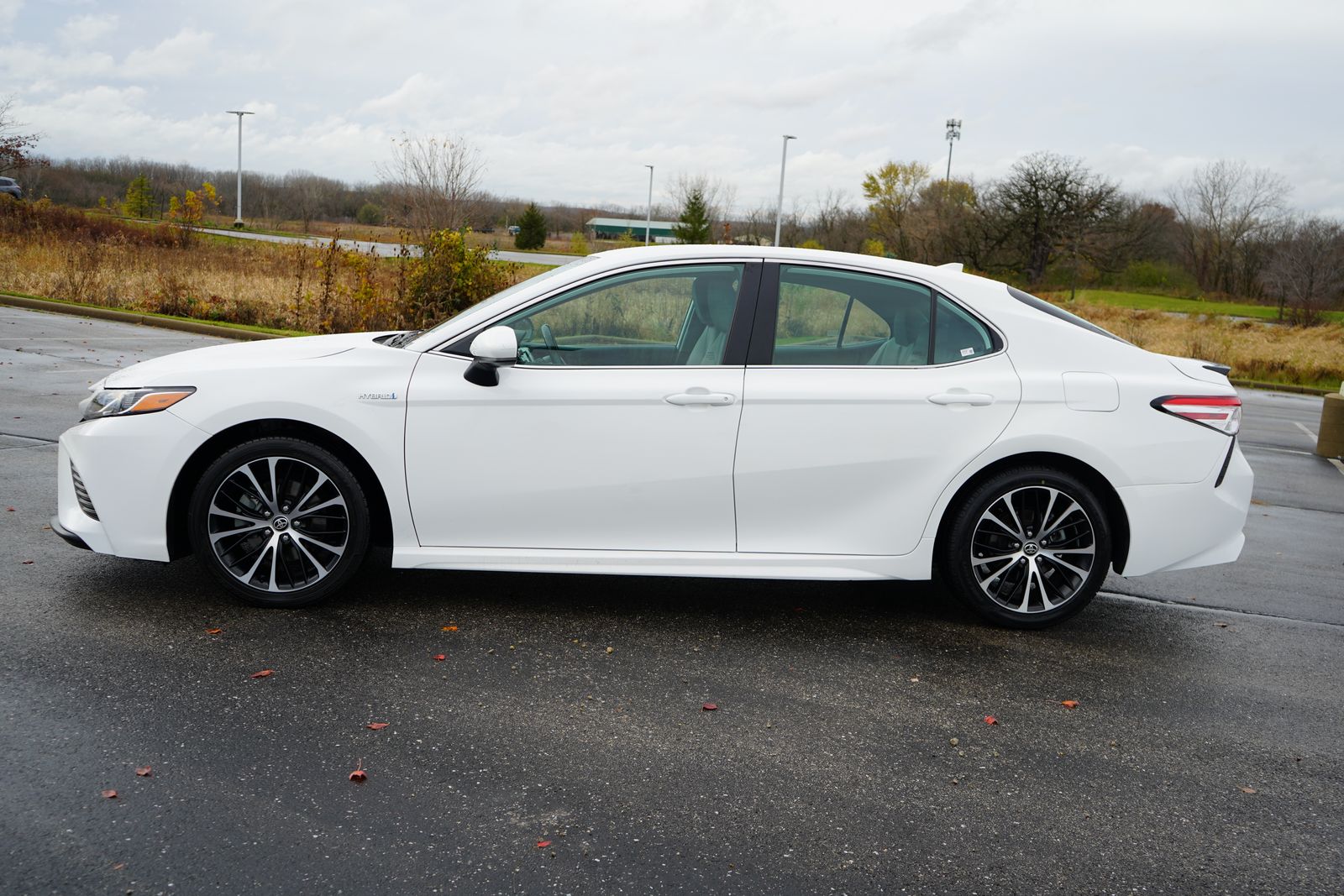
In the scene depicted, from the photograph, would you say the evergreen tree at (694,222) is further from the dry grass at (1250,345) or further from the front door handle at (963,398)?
the front door handle at (963,398)

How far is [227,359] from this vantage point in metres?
4.87

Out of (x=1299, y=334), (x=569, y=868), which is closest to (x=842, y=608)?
(x=569, y=868)

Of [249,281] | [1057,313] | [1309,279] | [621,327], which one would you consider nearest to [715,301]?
[621,327]

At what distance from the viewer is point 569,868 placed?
2.91 meters

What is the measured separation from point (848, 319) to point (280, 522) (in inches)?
105

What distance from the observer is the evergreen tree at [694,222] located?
151ft

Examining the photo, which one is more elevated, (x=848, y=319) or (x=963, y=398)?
(x=848, y=319)

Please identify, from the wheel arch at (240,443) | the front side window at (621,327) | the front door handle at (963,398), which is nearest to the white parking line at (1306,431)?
the front door handle at (963,398)

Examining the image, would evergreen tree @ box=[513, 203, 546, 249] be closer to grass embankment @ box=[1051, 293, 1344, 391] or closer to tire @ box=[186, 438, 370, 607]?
grass embankment @ box=[1051, 293, 1344, 391]

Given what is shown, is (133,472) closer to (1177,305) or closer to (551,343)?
(551,343)

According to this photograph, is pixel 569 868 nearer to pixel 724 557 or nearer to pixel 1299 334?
pixel 724 557

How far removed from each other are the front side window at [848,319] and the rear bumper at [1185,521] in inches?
46.7

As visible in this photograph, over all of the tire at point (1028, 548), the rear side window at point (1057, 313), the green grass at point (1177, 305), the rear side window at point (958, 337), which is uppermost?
the green grass at point (1177, 305)

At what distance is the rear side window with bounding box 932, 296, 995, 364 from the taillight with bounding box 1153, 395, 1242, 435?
0.81 m
